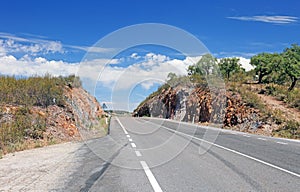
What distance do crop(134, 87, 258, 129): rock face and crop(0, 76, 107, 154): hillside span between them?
18.6 metres

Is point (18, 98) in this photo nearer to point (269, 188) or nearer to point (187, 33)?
point (187, 33)

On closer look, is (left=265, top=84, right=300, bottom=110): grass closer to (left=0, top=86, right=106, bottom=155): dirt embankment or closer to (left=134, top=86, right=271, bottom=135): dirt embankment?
(left=134, top=86, right=271, bottom=135): dirt embankment

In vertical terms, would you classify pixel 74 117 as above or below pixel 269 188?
above

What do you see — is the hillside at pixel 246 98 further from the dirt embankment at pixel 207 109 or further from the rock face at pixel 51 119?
the rock face at pixel 51 119

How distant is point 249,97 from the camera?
117 feet

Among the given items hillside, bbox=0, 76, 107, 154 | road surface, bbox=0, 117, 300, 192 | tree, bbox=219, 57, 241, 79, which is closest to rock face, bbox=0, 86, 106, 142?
hillside, bbox=0, 76, 107, 154

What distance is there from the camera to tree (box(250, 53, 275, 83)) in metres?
45.4

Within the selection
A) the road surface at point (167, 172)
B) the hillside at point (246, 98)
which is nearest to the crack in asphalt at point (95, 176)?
the road surface at point (167, 172)

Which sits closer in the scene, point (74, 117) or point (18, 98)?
point (18, 98)

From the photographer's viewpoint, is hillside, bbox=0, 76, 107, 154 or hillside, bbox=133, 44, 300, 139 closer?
hillside, bbox=0, 76, 107, 154

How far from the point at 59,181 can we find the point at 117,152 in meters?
4.85

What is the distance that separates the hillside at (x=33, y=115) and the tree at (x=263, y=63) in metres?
31.8

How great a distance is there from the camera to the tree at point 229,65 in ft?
204

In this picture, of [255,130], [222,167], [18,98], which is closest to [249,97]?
[255,130]
